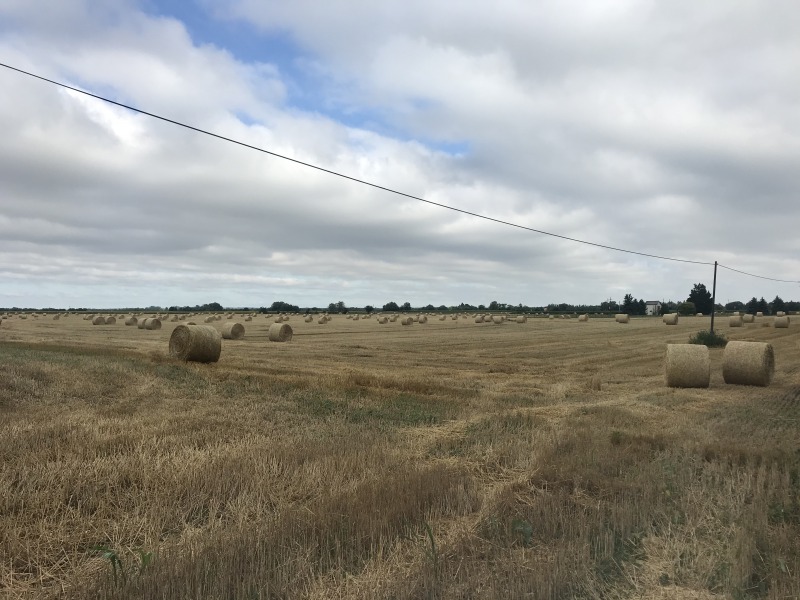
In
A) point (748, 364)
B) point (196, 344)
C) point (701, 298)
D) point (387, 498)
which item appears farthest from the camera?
point (701, 298)

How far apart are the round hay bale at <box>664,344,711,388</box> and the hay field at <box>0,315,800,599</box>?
3946mm

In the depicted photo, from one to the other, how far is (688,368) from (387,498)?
46.7 feet

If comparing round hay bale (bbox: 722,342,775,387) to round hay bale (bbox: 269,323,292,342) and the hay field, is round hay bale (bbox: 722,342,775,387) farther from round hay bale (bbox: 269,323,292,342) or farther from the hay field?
round hay bale (bbox: 269,323,292,342)

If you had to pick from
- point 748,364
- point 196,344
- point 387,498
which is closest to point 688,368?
point 748,364

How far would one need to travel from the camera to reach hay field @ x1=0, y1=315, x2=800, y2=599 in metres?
4.66

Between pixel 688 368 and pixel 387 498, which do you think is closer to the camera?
pixel 387 498

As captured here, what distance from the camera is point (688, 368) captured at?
17641 mm

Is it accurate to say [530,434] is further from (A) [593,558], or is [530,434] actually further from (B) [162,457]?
(B) [162,457]

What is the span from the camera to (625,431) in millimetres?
10398

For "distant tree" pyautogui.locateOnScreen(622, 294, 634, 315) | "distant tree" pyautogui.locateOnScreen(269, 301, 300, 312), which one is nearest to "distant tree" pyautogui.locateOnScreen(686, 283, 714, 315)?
"distant tree" pyautogui.locateOnScreen(622, 294, 634, 315)

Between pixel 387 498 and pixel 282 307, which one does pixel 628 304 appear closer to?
pixel 282 307

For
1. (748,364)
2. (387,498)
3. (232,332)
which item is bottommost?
(387,498)

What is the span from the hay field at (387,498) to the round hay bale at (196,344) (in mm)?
7681

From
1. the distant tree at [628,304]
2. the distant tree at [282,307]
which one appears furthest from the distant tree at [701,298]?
the distant tree at [282,307]
